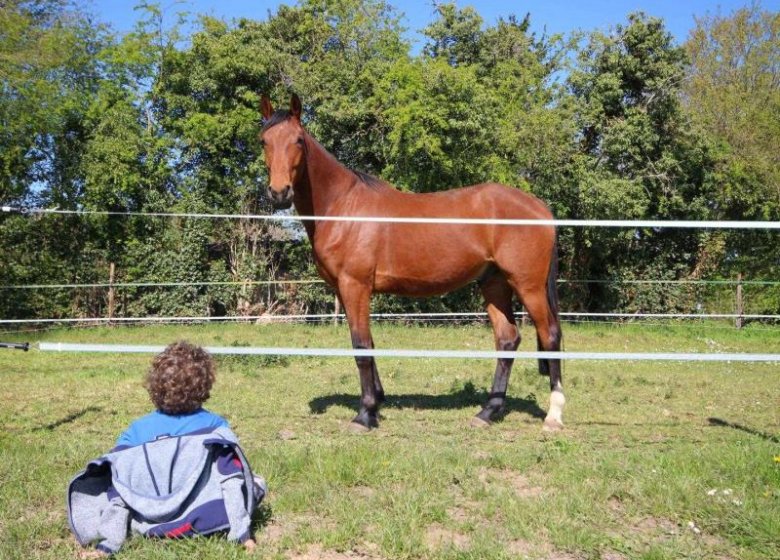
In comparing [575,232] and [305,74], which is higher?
[305,74]

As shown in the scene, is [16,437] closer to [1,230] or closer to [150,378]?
[150,378]

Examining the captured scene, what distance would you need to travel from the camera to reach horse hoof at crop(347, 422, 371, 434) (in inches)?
201

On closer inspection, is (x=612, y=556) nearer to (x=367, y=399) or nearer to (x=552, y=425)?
(x=552, y=425)

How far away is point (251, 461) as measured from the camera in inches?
155

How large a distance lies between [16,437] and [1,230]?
10.4 m

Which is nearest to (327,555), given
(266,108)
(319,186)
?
(319,186)

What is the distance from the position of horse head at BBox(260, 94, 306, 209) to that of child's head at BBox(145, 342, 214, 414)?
2.33 m

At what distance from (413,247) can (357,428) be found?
5.25 ft

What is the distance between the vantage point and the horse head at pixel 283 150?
5.02 m

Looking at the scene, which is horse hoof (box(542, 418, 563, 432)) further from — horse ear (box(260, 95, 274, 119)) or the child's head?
horse ear (box(260, 95, 274, 119))

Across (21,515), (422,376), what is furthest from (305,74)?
(21,515)

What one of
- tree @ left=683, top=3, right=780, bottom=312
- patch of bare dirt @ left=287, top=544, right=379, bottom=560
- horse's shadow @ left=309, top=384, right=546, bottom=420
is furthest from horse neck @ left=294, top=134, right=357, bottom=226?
tree @ left=683, top=3, right=780, bottom=312

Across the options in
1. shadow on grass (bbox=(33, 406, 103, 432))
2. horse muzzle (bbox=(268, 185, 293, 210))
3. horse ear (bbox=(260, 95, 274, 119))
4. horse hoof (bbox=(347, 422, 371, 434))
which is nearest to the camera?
horse muzzle (bbox=(268, 185, 293, 210))

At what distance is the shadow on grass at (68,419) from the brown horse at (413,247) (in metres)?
2.47
